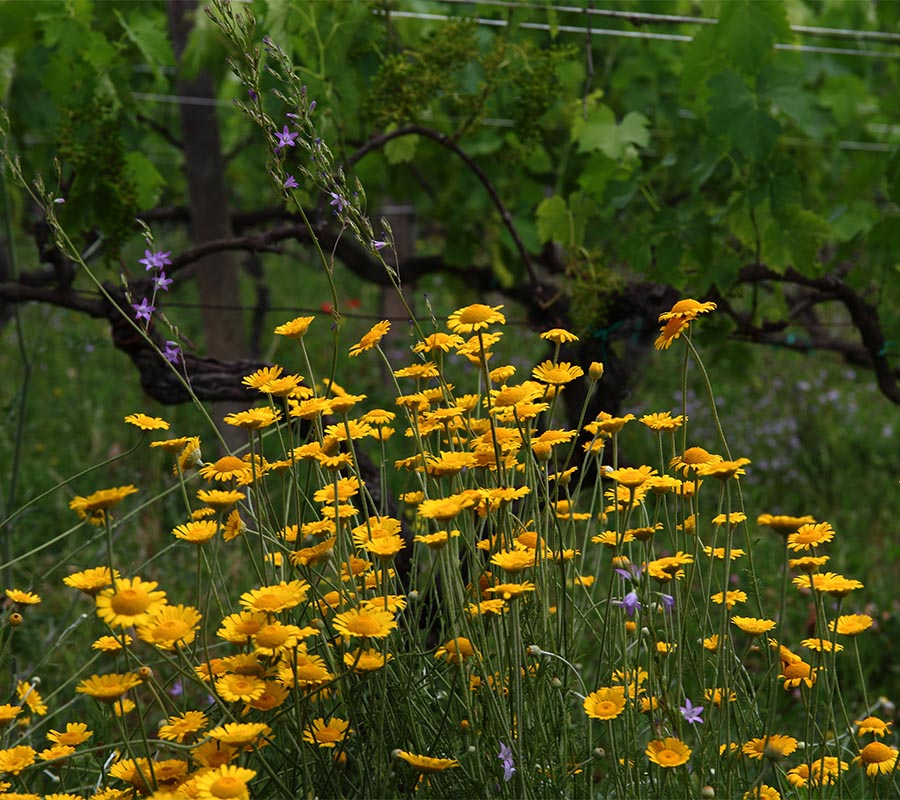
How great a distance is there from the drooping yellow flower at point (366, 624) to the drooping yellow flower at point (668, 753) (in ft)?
1.15

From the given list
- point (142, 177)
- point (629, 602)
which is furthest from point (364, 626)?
point (142, 177)

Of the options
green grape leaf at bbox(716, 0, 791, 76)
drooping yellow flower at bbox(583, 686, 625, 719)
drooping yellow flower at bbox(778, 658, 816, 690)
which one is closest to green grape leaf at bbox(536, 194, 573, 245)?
green grape leaf at bbox(716, 0, 791, 76)

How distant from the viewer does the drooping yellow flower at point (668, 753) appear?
1.19m

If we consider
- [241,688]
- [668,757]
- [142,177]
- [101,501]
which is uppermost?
[142,177]

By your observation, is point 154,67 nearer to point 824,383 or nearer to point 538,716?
point 538,716

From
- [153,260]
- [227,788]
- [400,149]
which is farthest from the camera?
[400,149]

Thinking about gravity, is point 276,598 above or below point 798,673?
above

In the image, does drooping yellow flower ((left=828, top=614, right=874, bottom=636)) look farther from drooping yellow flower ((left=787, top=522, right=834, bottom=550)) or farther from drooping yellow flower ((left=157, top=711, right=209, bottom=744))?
drooping yellow flower ((left=157, top=711, right=209, bottom=744))

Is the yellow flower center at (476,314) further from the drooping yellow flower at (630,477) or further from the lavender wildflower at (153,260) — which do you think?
the lavender wildflower at (153,260)

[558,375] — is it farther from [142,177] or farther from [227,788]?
[142,177]

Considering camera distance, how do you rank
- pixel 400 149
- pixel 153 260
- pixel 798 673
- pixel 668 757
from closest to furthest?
pixel 668 757 < pixel 798 673 < pixel 153 260 < pixel 400 149

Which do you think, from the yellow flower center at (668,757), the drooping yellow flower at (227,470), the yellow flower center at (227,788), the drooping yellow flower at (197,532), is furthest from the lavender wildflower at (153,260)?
the yellow flower center at (668,757)

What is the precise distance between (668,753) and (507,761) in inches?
7.4

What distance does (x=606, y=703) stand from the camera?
1245 millimetres
